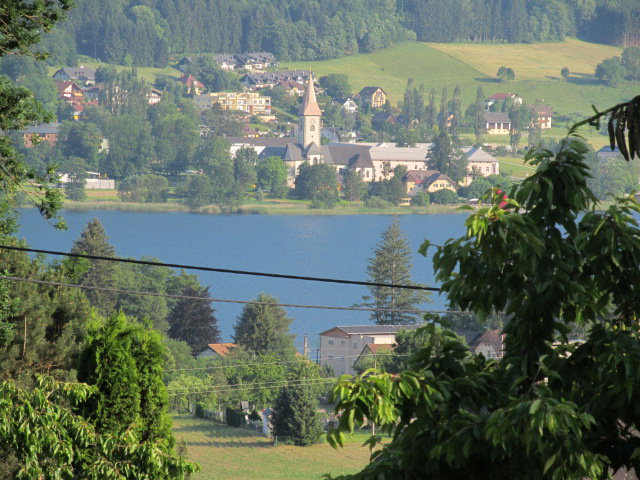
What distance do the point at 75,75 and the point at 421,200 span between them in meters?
64.6

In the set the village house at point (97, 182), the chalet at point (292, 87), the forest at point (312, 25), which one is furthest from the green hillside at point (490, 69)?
the village house at point (97, 182)

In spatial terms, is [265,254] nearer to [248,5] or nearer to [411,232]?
[411,232]

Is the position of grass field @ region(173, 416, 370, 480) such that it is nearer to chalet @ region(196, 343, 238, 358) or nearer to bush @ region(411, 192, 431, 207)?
chalet @ region(196, 343, 238, 358)

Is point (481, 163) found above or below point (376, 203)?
above

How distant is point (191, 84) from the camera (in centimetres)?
14462

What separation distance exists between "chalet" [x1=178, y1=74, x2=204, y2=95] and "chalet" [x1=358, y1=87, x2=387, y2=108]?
23200mm

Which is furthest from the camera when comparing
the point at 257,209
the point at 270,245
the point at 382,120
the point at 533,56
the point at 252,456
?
the point at 533,56

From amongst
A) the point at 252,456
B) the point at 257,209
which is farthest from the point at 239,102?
the point at 252,456

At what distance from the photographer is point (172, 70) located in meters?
156

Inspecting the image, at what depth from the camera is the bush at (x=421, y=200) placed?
344ft

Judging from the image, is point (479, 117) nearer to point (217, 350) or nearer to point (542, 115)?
point (542, 115)

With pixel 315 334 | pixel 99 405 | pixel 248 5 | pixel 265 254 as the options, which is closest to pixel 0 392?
pixel 99 405

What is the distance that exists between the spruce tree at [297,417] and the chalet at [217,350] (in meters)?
9.33

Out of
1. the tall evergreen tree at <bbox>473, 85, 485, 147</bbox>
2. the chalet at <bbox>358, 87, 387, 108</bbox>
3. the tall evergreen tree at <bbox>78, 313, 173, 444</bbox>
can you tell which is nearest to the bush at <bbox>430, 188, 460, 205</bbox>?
the tall evergreen tree at <bbox>473, 85, 485, 147</bbox>
